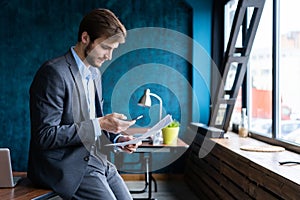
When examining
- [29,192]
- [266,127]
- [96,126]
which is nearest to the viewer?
[96,126]

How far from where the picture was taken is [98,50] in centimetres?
199

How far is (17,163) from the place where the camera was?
576 cm

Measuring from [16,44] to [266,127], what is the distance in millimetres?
3368

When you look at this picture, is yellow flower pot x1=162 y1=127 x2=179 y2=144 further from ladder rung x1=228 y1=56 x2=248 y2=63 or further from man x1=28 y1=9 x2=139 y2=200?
man x1=28 y1=9 x2=139 y2=200

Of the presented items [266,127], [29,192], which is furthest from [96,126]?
[266,127]

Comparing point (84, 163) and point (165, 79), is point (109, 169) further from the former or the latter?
point (165, 79)

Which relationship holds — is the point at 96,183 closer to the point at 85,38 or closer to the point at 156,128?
the point at 156,128

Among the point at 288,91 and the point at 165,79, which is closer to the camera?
the point at 288,91

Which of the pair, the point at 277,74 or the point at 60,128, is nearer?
the point at 60,128

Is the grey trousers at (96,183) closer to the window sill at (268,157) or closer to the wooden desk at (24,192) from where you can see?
the wooden desk at (24,192)

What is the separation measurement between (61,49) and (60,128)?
13.3 ft

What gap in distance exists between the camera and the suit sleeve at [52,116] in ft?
5.92

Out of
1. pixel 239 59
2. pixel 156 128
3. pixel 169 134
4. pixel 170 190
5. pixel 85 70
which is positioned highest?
pixel 239 59

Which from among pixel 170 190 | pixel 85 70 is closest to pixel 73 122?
pixel 85 70
